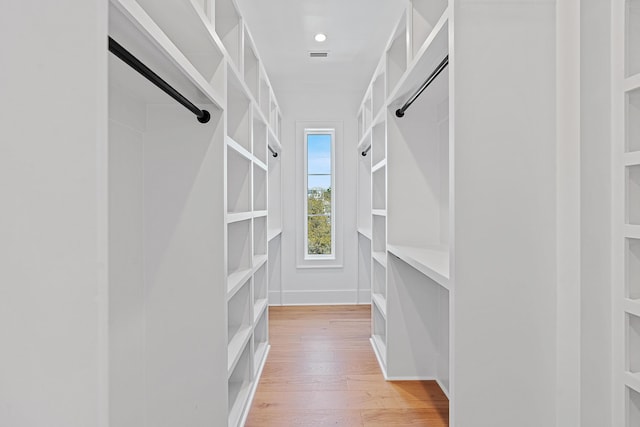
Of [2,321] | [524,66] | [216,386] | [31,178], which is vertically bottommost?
[216,386]

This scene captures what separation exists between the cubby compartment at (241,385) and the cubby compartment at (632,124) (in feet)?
6.23

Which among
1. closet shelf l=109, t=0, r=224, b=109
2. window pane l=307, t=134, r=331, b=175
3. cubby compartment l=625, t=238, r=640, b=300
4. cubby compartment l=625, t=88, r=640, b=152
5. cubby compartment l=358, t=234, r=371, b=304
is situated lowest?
cubby compartment l=358, t=234, r=371, b=304

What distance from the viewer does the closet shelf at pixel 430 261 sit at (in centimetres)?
142

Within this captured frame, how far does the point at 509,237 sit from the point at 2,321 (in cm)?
129

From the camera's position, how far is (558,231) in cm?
122

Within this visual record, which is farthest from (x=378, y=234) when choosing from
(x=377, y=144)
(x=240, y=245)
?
(x=240, y=245)

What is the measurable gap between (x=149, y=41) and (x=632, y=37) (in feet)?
4.06

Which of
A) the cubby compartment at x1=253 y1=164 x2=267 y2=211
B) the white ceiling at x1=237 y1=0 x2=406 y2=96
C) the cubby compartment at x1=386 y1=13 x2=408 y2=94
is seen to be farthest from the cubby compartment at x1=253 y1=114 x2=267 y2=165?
the cubby compartment at x1=386 y1=13 x2=408 y2=94

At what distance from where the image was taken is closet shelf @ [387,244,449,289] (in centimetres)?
142

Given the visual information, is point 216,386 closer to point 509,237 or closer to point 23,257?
point 23,257

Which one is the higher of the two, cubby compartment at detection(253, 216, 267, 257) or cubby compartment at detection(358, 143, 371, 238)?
cubby compartment at detection(358, 143, 371, 238)

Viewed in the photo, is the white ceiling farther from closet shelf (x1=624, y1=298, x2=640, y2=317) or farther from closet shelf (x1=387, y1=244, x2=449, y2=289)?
closet shelf (x1=624, y1=298, x2=640, y2=317)

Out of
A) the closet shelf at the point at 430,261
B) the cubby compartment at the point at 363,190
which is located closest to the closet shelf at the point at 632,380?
the closet shelf at the point at 430,261

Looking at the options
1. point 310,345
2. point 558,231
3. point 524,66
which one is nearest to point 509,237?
point 558,231
